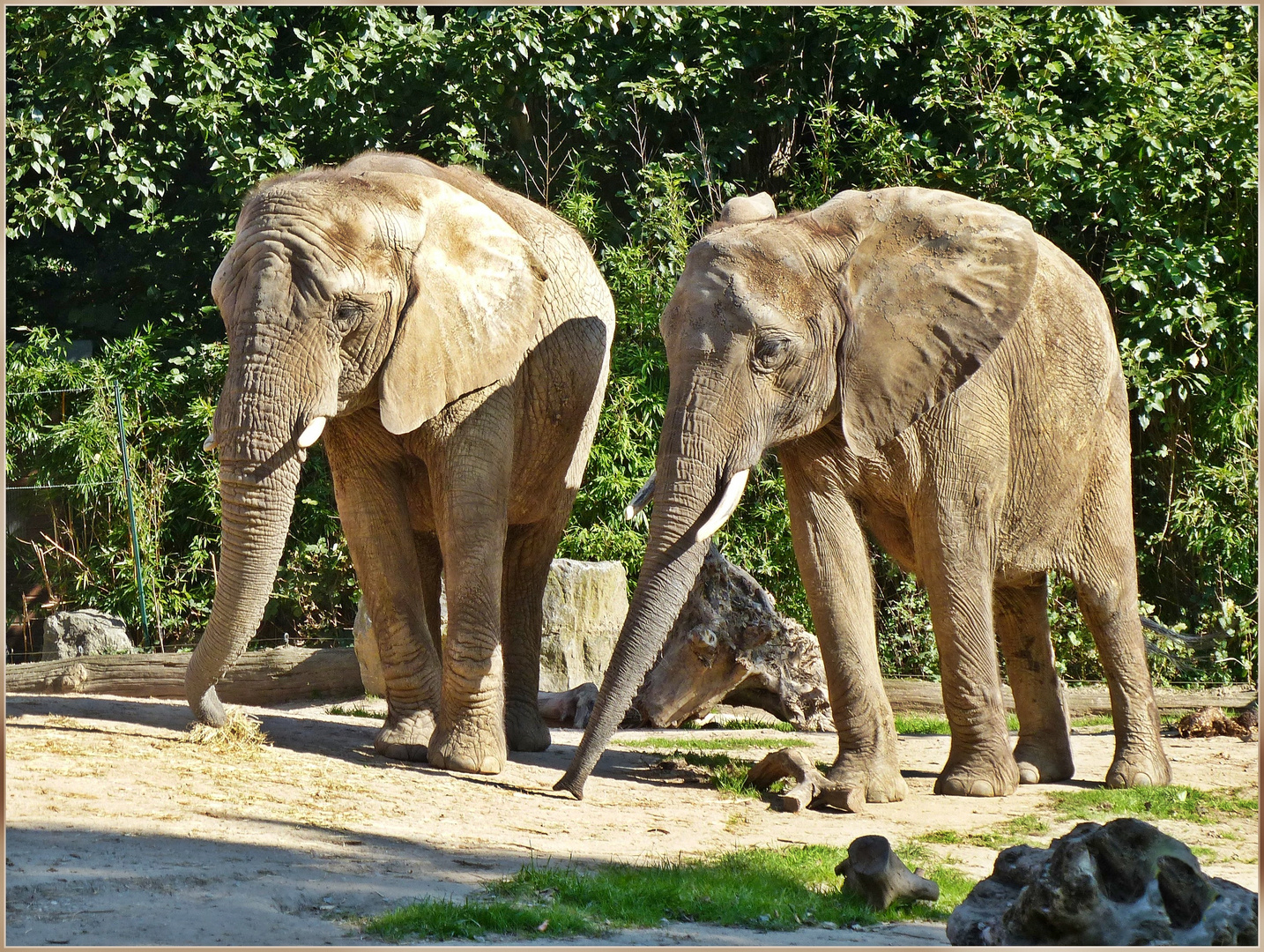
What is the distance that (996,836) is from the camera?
6.07 m

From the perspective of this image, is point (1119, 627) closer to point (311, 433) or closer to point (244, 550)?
point (311, 433)

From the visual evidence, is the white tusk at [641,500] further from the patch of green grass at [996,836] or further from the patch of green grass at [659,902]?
the patch of green grass at [996,836]

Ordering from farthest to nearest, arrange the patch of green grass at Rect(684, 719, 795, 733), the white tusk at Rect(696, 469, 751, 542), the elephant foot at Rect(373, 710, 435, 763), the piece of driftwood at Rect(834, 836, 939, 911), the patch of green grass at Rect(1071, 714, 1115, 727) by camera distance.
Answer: the patch of green grass at Rect(1071, 714, 1115, 727) → the patch of green grass at Rect(684, 719, 795, 733) → the elephant foot at Rect(373, 710, 435, 763) → the white tusk at Rect(696, 469, 751, 542) → the piece of driftwood at Rect(834, 836, 939, 911)

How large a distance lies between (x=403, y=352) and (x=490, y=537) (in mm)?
1004

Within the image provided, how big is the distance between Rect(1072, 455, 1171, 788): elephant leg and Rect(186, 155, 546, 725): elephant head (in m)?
3.20

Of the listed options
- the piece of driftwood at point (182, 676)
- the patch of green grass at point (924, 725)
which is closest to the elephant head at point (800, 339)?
the patch of green grass at point (924, 725)

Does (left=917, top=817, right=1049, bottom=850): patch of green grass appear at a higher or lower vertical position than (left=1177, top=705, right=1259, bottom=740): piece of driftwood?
lower

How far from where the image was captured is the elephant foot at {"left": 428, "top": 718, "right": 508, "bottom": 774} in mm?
7012

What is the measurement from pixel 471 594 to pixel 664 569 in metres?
1.12

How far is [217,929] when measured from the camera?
4145mm

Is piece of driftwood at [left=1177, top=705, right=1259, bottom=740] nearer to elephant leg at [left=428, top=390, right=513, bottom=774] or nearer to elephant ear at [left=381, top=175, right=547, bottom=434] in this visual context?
elephant leg at [left=428, top=390, right=513, bottom=774]

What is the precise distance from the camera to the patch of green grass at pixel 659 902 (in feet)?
14.4

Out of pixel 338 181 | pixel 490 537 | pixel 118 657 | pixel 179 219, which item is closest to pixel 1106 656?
pixel 490 537

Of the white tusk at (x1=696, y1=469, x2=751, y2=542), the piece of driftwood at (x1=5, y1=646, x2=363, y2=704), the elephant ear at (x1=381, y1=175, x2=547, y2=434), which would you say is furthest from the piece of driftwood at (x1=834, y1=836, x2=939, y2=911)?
the piece of driftwood at (x1=5, y1=646, x2=363, y2=704)
